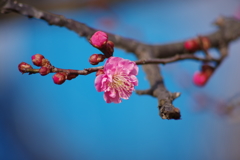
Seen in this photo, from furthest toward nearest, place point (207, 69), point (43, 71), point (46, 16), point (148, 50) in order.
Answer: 1. point (207, 69)
2. point (148, 50)
3. point (46, 16)
4. point (43, 71)

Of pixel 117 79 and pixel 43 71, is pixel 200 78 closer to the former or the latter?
pixel 117 79

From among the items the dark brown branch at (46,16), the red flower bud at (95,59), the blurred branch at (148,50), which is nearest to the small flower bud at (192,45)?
the blurred branch at (148,50)

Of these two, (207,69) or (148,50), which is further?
(207,69)

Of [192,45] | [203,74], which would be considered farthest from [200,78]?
[192,45]

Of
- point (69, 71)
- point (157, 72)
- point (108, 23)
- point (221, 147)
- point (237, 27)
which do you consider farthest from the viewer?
point (108, 23)

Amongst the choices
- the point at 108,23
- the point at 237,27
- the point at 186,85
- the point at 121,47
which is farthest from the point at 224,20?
the point at 108,23

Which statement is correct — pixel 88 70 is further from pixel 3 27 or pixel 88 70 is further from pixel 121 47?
pixel 3 27

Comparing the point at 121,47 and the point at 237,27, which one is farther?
the point at 237,27
